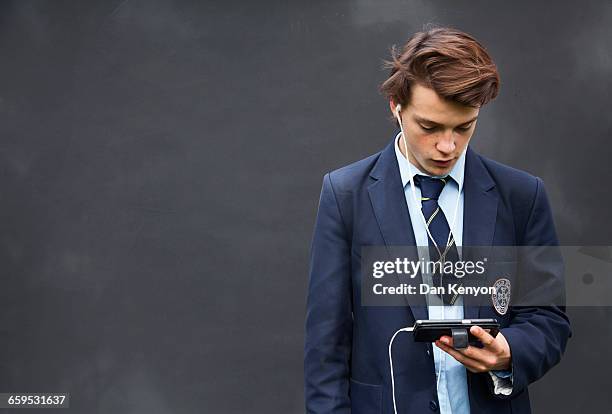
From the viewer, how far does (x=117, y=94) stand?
402cm

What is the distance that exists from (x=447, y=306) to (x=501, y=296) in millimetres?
134

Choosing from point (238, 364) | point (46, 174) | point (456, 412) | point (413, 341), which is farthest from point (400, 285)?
point (46, 174)

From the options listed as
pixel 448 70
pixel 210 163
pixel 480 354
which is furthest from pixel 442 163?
pixel 210 163

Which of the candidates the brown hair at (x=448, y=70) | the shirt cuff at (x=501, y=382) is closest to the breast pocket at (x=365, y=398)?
the shirt cuff at (x=501, y=382)

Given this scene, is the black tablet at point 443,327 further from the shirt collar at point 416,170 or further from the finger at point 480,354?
the shirt collar at point 416,170

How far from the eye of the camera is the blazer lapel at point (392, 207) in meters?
2.45

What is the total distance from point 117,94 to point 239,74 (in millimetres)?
498

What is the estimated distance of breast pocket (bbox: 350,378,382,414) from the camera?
2453 millimetres

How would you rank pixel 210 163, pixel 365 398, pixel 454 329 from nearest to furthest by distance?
pixel 454 329 → pixel 365 398 → pixel 210 163

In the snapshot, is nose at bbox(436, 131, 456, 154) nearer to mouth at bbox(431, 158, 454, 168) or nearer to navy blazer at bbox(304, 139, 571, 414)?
mouth at bbox(431, 158, 454, 168)

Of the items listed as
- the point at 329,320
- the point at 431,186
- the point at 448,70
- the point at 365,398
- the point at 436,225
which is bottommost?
the point at 365,398

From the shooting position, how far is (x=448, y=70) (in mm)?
2336

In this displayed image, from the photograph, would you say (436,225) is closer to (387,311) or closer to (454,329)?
(387,311)

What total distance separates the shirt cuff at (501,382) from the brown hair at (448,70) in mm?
642
